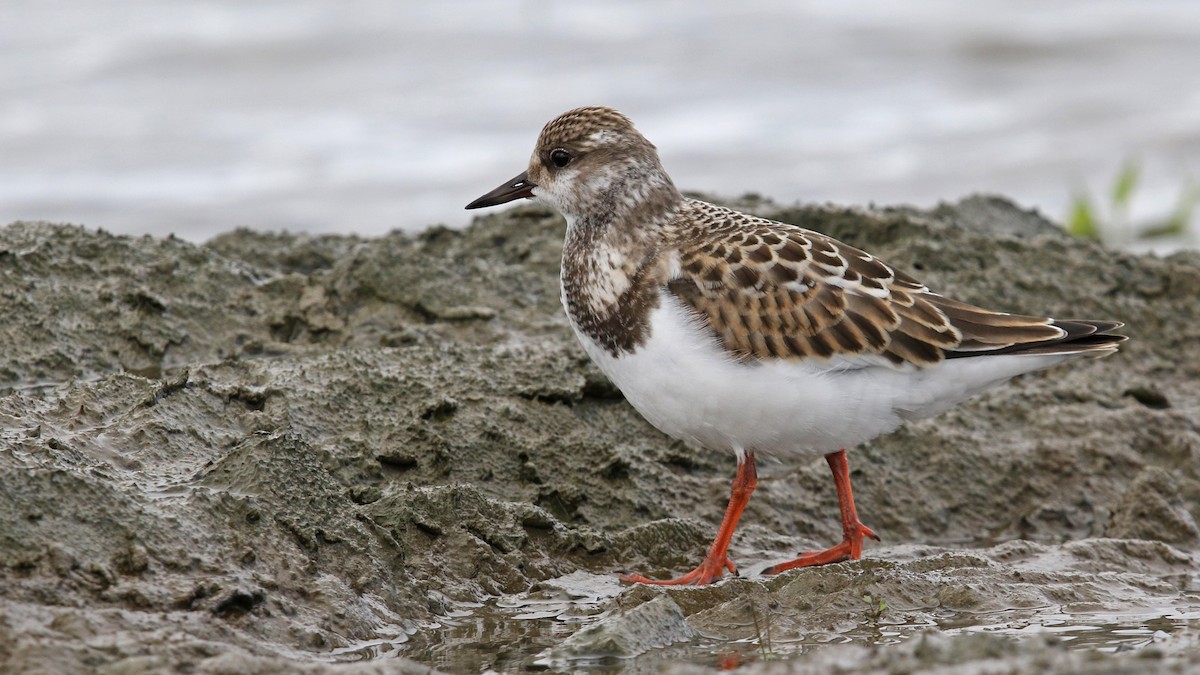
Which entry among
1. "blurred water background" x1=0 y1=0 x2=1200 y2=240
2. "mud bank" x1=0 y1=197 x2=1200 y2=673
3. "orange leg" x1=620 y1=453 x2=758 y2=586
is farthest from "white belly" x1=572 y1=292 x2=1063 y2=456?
"blurred water background" x1=0 y1=0 x2=1200 y2=240

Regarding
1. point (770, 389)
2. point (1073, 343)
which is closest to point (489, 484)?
point (770, 389)

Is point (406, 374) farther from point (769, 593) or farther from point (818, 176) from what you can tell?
point (818, 176)

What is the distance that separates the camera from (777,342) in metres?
4.57

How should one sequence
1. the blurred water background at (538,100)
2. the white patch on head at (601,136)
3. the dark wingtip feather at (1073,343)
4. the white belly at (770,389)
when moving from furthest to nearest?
the blurred water background at (538,100), the white patch on head at (601,136), the dark wingtip feather at (1073,343), the white belly at (770,389)

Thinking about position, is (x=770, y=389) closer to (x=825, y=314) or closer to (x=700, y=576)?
(x=825, y=314)

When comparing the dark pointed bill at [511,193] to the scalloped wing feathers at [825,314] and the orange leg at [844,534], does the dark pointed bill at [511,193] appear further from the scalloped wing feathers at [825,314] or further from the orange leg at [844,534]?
the orange leg at [844,534]

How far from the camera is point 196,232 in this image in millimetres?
10898

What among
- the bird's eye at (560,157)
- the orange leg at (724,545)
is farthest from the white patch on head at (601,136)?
the orange leg at (724,545)

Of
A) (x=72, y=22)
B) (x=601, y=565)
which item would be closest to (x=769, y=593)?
(x=601, y=565)

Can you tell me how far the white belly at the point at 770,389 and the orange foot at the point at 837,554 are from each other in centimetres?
37

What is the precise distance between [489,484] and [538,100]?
908cm

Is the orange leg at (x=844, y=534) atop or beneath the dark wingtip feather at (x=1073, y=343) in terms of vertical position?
beneath

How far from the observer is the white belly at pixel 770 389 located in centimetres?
455

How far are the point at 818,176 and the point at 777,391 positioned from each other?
8023 millimetres
